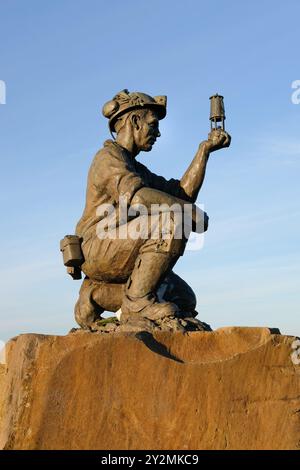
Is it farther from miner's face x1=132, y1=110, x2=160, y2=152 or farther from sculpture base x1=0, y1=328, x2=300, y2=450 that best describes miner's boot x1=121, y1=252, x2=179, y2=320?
miner's face x1=132, y1=110, x2=160, y2=152

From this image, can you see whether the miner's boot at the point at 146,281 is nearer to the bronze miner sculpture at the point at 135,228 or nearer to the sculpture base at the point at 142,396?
the bronze miner sculpture at the point at 135,228

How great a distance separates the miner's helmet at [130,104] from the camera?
20.1ft

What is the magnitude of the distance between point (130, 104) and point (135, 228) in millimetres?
1294

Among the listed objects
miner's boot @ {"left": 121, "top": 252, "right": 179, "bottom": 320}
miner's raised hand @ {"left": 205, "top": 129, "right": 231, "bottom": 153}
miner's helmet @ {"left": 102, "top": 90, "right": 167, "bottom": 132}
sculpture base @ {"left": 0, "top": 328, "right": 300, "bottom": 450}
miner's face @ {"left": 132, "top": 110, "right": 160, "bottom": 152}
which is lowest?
sculpture base @ {"left": 0, "top": 328, "right": 300, "bottom": 450}

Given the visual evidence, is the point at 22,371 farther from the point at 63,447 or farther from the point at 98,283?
the point at 98,283

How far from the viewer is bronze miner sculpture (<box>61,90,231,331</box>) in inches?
212

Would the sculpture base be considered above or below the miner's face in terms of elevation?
below

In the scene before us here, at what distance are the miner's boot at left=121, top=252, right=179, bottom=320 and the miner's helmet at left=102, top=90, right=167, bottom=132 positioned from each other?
147 cm

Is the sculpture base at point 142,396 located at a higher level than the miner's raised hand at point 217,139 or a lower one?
lower

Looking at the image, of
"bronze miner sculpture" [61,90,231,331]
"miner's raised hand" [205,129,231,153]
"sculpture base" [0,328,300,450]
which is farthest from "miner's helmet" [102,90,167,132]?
"sculpture base" [0,328,300,450]

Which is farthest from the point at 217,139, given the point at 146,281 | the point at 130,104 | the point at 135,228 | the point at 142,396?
the point at 142,396

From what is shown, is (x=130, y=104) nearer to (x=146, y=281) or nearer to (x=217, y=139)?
(x=217, y=139)

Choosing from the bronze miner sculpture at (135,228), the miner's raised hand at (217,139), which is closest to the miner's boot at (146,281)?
the bronze miner sculpture at (135,228)

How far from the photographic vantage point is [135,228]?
18.0 feet
